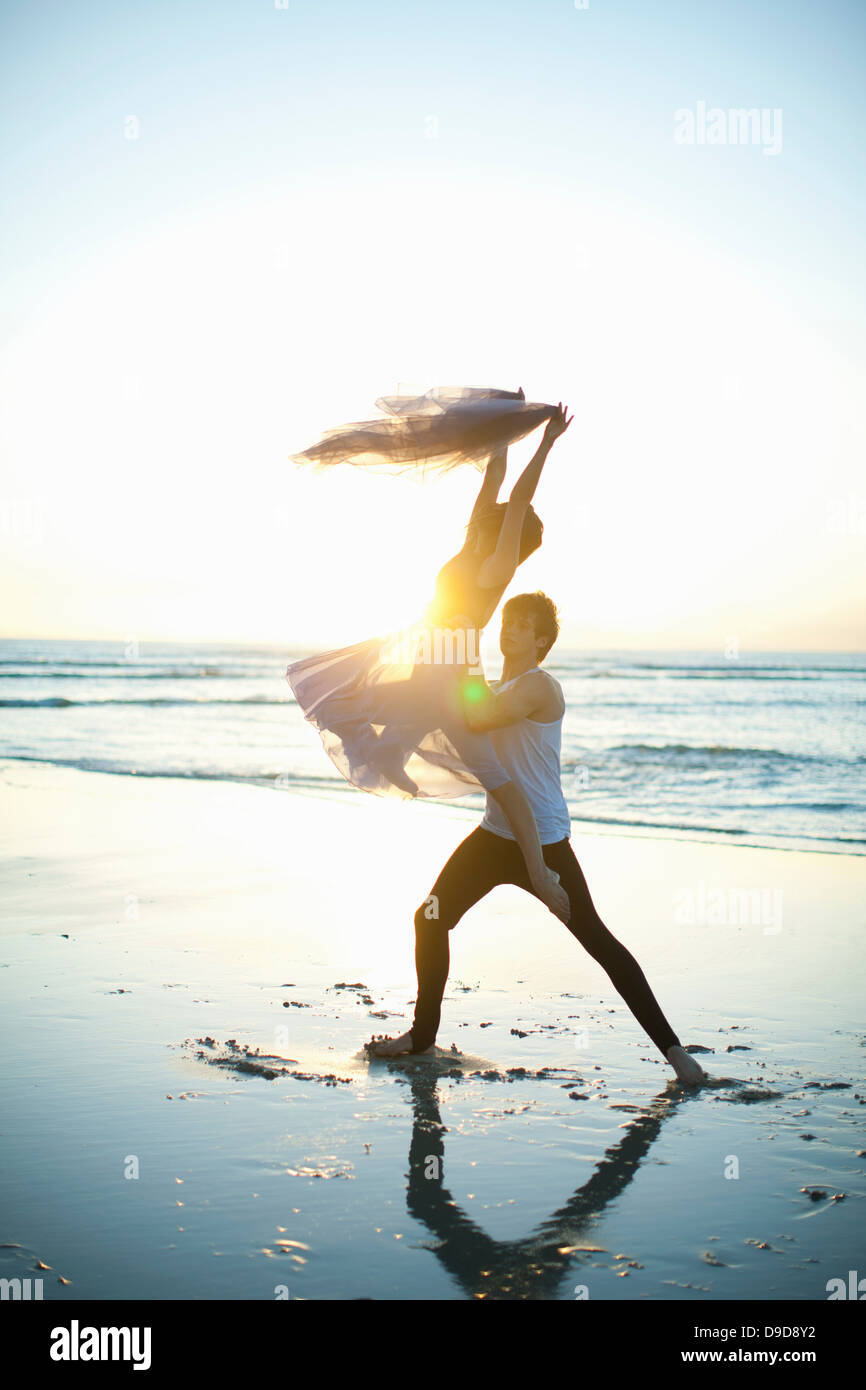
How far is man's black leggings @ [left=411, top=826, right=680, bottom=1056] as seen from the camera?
449 centimetres

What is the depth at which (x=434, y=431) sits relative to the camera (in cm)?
441

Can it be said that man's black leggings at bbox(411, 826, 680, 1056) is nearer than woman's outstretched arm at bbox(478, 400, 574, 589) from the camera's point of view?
No

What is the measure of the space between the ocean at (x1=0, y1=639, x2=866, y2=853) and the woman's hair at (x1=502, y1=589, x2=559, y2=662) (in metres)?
6.52

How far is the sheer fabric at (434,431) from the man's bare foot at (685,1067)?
8.58 ft

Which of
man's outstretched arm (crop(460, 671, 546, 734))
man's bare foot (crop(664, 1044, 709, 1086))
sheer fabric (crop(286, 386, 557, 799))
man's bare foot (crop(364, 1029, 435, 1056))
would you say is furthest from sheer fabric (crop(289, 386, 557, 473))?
man's bare foot (crop(664, 1044, 709, 1086))

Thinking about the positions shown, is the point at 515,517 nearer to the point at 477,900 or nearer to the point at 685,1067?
the point at 477,900

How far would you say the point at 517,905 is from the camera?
7.77 meters

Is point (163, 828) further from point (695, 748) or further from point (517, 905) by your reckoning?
point (695, 748)

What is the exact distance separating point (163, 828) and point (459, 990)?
5.80 m

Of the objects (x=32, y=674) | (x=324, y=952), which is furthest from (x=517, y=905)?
(x=32, y=674)

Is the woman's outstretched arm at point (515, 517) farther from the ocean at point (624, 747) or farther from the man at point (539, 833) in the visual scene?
the ocean at point (624, 747)

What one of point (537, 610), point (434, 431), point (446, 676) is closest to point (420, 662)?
point (446, 676)

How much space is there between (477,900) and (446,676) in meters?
0.99

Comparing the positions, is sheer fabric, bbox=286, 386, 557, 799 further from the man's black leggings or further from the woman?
the man's black leggings
